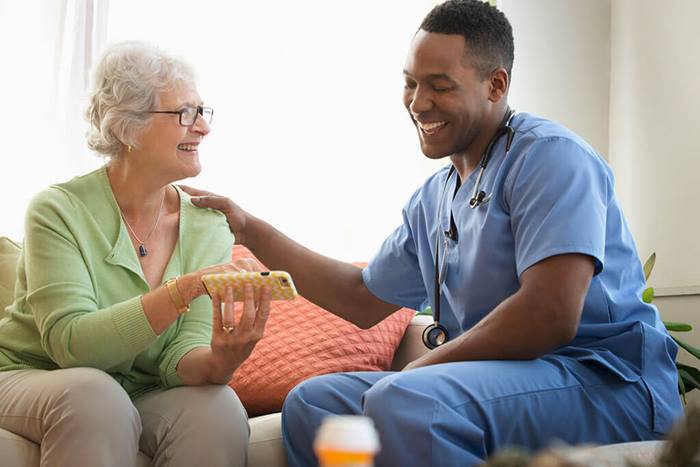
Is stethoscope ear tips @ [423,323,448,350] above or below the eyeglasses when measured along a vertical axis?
below

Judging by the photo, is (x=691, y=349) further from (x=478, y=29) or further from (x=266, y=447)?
(x=266, y=447)

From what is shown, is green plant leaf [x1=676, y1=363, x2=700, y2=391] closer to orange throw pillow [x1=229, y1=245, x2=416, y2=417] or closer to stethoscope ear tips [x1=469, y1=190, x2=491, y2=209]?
orange throw pillow [x1=229, y1=245, x2=416, y2=417]

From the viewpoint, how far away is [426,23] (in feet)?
7.07

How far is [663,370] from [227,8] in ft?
7.48

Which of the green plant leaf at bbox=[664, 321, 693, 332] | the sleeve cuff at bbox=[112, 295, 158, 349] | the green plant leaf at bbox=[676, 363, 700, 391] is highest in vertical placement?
the sleeve cuff at bbox=[112, 295, 158, 349]

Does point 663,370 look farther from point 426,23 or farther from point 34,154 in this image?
point 34,154

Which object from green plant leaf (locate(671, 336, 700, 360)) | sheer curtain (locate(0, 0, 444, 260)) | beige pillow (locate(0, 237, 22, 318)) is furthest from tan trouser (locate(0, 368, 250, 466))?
sheer curtain (locate(0, 0, 444, 260))

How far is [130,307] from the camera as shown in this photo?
190cm

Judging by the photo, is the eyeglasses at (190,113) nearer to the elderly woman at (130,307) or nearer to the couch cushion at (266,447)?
the elderly woman at (130,307)

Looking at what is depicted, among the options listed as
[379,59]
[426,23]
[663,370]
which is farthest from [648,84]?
[663,370]

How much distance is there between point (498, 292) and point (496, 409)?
1.03 ft

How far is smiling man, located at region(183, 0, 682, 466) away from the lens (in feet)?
5.53

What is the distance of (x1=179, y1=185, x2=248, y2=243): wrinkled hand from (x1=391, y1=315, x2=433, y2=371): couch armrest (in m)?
0.62

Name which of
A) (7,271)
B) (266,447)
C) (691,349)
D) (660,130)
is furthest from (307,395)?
(660,130)
